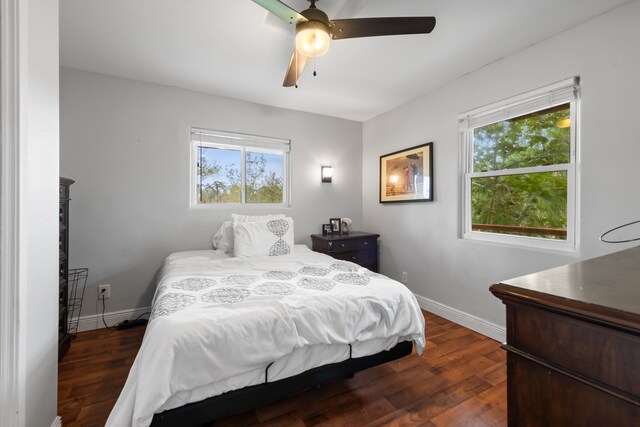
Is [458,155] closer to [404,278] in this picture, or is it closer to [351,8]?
[404,278]

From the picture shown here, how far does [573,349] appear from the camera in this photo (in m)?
0.51

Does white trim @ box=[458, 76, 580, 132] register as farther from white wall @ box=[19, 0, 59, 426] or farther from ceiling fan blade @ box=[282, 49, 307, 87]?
white wall @ box=[19, 0, 59, 426]

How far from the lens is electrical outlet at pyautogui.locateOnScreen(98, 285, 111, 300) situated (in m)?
2.57

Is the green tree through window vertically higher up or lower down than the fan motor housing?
lower down

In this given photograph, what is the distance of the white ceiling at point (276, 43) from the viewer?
172 centimetres

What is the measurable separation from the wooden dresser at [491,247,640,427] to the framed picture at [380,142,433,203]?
239 centimetres

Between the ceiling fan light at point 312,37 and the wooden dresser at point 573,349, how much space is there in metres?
1.51

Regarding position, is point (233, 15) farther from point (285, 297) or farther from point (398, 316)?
point (398, 316)

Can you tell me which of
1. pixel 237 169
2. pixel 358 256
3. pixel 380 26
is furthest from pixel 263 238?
pixel 380 26

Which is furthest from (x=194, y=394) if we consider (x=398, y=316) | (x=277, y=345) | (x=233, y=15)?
(x=233, y=15)

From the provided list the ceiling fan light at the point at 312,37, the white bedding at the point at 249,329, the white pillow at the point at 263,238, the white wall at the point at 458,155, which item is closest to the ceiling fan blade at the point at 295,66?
the ceiling fan light at the point at 312,37

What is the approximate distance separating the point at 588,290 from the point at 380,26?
1.57m

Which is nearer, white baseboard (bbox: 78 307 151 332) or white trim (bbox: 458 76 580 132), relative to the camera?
white trim (bbox: 458 76 580 132)

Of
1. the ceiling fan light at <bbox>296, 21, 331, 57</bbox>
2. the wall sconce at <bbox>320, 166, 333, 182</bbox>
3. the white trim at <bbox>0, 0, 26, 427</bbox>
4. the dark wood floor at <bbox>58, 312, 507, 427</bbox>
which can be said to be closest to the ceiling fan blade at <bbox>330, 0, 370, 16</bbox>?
the ceiling fan light at <bbox>296, 21, 331, 57</bbox>
